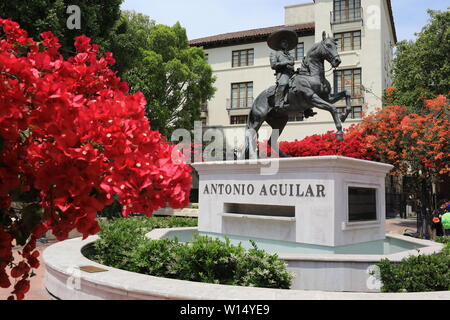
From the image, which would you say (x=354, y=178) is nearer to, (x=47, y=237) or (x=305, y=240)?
(x=305, y=240)

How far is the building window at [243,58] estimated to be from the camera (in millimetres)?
35719

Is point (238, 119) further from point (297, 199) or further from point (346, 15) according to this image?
point (297, 199)

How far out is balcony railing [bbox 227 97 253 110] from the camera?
3550 cm

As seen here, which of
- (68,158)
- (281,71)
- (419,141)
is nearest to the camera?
(68,158)

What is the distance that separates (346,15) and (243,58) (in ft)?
31.7

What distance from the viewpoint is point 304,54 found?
1298 inches

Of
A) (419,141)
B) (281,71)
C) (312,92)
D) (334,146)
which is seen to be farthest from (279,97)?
(334,146)

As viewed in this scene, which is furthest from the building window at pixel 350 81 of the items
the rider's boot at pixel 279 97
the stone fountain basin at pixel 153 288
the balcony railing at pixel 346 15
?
the stone fountain basin at pixel 153 288

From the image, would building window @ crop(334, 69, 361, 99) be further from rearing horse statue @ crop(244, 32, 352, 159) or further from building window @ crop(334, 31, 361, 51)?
rearing horse statue @ crop(244, 32, 352, 159)

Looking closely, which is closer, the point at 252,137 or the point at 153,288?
the point at 153,288

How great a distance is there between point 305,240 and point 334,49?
4.43 metres

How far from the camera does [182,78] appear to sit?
28.5 m

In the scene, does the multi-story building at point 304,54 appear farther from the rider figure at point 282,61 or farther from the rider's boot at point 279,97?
the rider's boot at point 279,97
